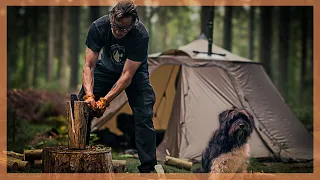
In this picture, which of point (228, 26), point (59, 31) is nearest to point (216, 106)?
point (228, 26)

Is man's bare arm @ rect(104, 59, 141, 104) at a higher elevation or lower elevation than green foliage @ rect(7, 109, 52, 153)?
Answer: higher

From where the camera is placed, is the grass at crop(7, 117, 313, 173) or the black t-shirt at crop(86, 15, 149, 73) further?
the grass at crop(7, 117, 313, 173)

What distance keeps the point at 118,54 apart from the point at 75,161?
132 cm

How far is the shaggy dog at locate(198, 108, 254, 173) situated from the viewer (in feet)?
17.9

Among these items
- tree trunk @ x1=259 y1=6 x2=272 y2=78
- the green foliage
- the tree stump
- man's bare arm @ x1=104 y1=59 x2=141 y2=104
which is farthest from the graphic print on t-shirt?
tree trunk @ x1=259 y1=6 x2=272 y2=78

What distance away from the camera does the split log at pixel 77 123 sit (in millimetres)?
4484

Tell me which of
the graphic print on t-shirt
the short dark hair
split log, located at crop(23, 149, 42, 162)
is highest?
the short dark hair

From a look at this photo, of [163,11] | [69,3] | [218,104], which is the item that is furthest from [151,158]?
[163,11]

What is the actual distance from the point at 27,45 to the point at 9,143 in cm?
2370

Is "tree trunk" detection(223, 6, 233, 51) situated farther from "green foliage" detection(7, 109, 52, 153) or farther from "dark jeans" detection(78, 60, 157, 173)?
"dark jeans" detection(78, 60, 157, 173)

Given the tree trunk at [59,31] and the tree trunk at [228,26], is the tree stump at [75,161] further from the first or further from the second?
the tree trunk at [59,31]

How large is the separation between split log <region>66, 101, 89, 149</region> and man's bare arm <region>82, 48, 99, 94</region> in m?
0.35

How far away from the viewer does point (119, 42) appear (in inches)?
199

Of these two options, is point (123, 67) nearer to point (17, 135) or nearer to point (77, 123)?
point (77, 123)
